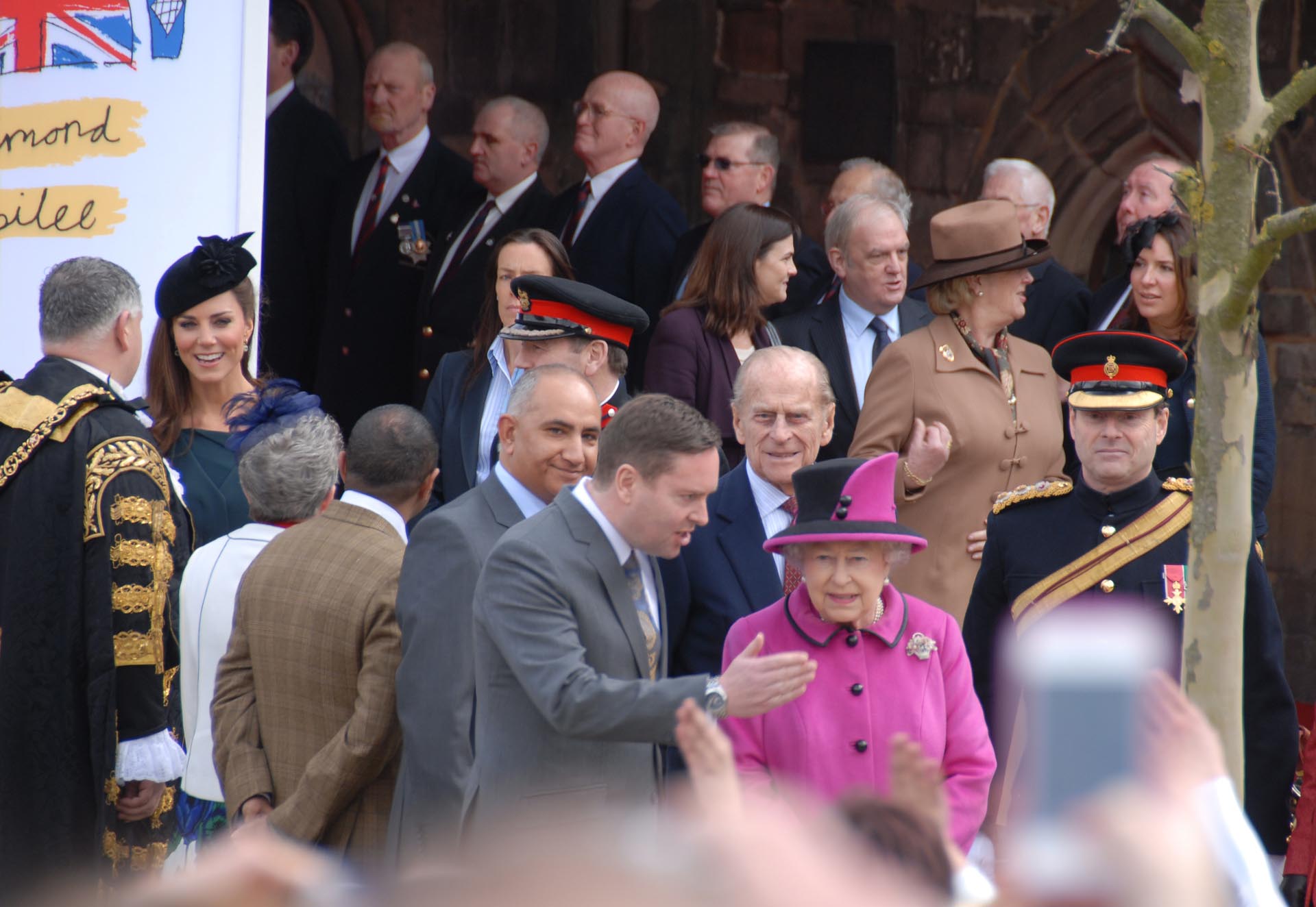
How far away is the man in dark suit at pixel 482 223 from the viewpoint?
6.39 m

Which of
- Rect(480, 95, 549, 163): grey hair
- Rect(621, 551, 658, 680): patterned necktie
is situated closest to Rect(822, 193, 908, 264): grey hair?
Rect(480, 95, 549, 163): grey hair

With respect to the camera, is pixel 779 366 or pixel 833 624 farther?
pixel 779 366

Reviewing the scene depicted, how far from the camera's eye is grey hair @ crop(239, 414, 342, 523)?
157 inches

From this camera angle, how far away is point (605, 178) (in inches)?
262

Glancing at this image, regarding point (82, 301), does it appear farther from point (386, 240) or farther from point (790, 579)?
point (386, 240)

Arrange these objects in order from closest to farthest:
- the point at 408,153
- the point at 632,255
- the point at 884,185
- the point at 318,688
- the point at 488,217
Result: the point at 318,688, the point at 632,255, the point at 488,217, the point at 884,185, the point at 408,153

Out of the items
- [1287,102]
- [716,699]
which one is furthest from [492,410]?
[1287,102]

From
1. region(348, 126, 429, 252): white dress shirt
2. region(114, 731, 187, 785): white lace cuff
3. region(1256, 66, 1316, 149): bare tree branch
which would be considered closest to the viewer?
region(1256, 66, 1316, 149): bare tree branch

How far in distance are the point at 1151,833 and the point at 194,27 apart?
4.37 metres

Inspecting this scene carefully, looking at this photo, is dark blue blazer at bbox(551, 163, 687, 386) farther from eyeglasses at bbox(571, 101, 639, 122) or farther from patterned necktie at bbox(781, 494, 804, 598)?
patterned necktie at bbox(781, 494, 804, 598)

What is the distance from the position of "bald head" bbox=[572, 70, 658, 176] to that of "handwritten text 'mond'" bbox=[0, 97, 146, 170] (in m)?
2.05

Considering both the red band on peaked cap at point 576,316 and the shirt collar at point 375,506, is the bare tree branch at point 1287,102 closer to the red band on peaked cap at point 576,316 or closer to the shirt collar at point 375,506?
the shirt collar at point 375,506

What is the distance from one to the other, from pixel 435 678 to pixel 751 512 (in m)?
0.95

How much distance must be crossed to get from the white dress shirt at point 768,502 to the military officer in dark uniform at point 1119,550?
0.50 m
